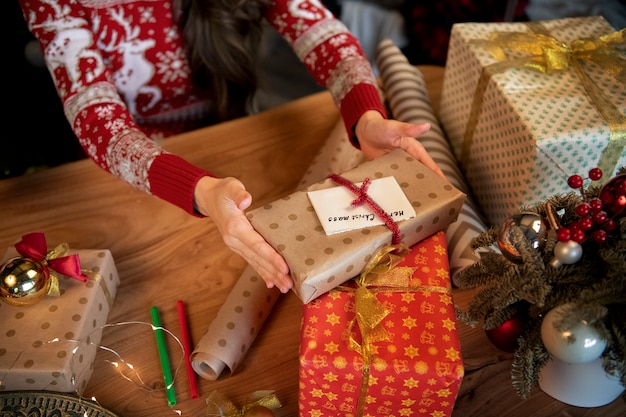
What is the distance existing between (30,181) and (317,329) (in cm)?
66

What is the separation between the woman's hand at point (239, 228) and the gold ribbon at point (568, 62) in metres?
0.47

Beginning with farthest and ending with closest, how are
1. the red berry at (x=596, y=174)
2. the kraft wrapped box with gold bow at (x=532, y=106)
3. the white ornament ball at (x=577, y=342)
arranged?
the kraft wrapped box with gold bow at (x=532, y=106) < the red berry at (x=596, y=174) < the white ornament ball at (x=577, y=342)

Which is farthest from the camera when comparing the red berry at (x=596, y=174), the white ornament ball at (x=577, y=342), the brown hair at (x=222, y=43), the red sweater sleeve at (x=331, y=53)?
the brown hair at (x=222, y=43)

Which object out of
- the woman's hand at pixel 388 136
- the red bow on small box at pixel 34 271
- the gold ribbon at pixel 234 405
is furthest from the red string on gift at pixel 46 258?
the woman's hand at pixel 388 136

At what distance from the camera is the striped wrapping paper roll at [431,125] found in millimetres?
849

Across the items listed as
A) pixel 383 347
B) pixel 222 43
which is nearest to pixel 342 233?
pixel 383 347

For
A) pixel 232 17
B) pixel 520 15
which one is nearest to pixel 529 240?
pixel 232 17

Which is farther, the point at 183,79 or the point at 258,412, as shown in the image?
the point at 183,79

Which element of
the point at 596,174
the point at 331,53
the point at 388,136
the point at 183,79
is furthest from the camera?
the point at 183,79

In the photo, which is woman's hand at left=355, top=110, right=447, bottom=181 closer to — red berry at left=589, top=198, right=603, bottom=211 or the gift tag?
the gift tag

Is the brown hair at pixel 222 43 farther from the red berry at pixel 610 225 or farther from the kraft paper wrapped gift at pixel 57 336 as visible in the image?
the red berry at pixel 610 225

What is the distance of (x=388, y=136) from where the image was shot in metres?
0.91

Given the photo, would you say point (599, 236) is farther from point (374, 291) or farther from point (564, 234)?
point (374, 291)

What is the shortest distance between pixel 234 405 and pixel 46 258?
1.12ft
